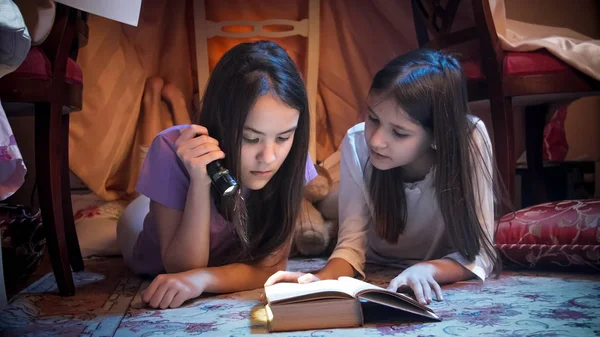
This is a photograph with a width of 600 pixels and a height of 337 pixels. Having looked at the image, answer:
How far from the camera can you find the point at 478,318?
1044mm

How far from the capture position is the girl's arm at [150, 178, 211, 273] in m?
1.19

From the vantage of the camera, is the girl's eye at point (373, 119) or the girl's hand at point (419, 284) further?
the girl's eye at point (373, 119)

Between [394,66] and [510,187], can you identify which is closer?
[394,66]

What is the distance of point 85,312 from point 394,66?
2.50ft

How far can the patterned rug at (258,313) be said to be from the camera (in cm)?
99

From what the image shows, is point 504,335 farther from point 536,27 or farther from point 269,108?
point 536,27

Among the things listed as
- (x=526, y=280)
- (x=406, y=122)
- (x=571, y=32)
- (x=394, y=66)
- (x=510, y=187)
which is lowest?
(x=526, y=280)

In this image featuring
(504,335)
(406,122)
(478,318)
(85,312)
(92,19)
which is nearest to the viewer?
(504,335)

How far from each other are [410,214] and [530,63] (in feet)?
1.66

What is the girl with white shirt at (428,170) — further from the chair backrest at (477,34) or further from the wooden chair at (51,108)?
the wooden chair at (51,108)

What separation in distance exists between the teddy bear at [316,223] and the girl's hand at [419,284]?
0.52m

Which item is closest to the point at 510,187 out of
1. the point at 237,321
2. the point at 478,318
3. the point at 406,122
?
the point at 406,122

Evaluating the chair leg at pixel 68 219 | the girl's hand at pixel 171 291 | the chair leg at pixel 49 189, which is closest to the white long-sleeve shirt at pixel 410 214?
the girl's hand at pixel 171 291

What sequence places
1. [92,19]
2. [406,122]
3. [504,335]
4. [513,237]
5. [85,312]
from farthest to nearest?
[92,19] < [513,237] < [406,122] < [85,312] < [504,335]
